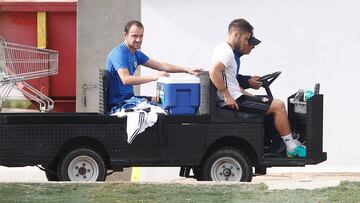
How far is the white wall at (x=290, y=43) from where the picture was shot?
1132 centimetres

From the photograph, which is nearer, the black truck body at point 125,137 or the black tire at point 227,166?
the black truck body at point 125,137

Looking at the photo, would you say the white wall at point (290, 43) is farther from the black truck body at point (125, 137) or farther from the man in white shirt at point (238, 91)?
the black truck body at point (125, 137)

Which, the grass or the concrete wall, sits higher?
the concrete wall

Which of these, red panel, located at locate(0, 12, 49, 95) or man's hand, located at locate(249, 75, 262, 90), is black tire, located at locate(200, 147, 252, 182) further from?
red panel, located at locate(0, 12, 49, 95)

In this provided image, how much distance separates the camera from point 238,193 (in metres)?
7.86

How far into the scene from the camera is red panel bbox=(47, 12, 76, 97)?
510 inches

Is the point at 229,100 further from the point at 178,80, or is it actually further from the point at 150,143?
the point at 150,143

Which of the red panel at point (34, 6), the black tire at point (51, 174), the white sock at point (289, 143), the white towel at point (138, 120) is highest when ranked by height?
the red panel at point (34, 6)

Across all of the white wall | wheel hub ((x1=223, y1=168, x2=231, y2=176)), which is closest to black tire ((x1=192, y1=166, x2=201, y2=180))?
wheel hub ((x1=223, y1=168, x2=231, y2=176))

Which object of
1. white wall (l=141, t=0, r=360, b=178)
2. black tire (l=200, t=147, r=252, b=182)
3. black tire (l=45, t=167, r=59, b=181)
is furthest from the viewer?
white wall (l=141, t=0, r=360, b=178)

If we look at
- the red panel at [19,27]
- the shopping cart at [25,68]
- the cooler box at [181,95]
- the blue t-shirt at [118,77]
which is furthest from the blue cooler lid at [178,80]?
the red panel at [19,27]

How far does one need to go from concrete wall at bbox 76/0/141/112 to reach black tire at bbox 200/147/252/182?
3915 millimetres

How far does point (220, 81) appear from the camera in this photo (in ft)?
27.5

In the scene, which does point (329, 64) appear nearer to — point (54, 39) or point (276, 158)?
point (276, 158)
